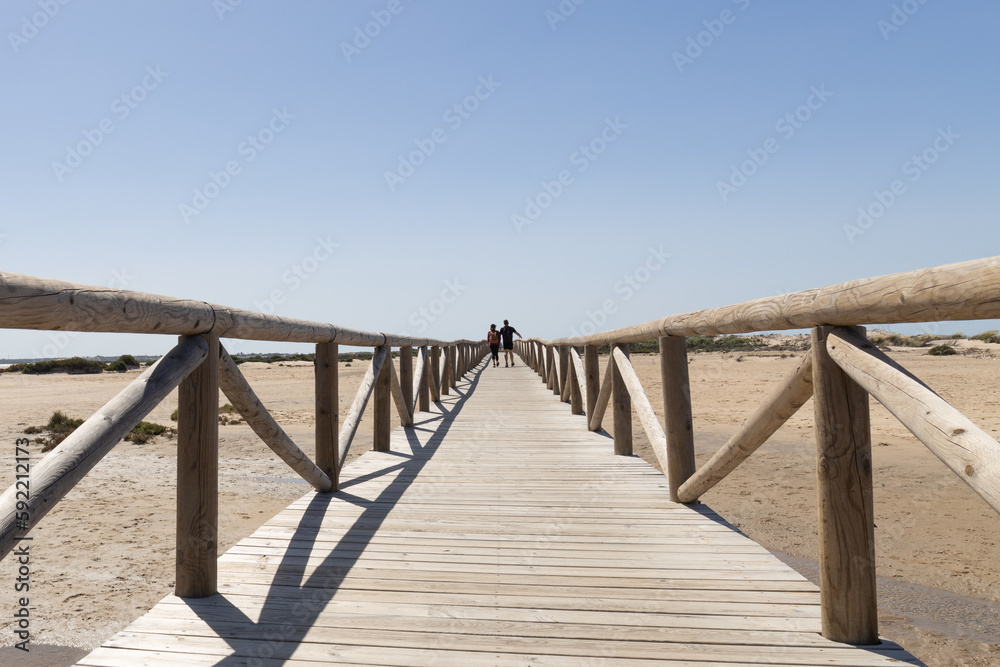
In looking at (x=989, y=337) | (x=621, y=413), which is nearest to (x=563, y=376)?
(x=621, y=413)

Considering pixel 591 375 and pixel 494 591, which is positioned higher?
pixel 591 375

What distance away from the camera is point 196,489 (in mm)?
2363

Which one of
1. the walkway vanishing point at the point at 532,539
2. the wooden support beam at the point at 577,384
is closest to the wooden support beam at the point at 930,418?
the walkway vanishing point at the point at 532,539

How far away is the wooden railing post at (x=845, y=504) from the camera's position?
199 cm

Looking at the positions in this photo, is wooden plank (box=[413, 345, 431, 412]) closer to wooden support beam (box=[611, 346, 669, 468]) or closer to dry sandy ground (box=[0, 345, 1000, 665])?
dry sandy ground (box=[0, 345, 1000, 665])

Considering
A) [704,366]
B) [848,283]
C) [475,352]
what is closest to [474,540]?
[848,283]

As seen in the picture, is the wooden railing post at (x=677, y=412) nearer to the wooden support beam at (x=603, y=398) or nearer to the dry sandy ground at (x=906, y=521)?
the wooden support beam at (x=603, y=398)

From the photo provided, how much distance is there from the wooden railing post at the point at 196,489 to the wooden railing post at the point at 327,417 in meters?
1.57

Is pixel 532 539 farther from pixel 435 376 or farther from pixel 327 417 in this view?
pixel 435 376

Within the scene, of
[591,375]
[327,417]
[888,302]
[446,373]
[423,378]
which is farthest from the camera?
[446,373]

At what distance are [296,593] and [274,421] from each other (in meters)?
0.84

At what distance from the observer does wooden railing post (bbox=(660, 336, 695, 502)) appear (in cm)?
361

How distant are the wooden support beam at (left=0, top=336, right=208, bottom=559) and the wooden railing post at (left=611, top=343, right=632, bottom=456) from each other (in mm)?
3578

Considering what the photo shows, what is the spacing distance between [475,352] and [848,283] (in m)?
21.0
